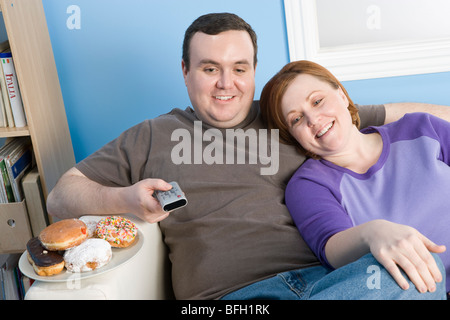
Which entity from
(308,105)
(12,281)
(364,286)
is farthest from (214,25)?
(12,281)

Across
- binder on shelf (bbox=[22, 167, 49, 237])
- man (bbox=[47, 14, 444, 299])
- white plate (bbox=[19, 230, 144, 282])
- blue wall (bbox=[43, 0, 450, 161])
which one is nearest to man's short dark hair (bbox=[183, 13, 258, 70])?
man (bbox=[47, 14, 444, 299])

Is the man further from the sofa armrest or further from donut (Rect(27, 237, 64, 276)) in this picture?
donut (Rect(27, 237, 64, 276))

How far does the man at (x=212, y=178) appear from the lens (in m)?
1.32

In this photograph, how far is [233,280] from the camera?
1.31 metres

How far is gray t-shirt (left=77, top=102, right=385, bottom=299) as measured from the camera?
1323 millimetres

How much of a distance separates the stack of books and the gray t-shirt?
0.46 meters

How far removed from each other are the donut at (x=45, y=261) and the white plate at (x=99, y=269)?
0.04ft

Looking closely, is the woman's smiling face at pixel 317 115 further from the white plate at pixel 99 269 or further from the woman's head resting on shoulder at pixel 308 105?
the white plate at pixel 99 269

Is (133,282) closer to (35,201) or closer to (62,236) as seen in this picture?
(62,236)

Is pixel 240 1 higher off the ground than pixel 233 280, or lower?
higher

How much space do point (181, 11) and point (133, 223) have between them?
0.97 metres
